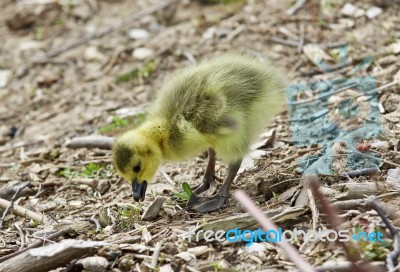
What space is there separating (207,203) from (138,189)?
0.41 metres

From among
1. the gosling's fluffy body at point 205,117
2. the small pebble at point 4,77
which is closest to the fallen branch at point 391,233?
the gosling's fluffy body at point 205,117

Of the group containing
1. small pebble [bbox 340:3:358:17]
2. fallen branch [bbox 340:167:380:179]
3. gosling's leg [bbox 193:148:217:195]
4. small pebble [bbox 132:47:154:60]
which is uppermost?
small pebble [bbox 340:3:358:17]

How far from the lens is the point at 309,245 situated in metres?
3.12

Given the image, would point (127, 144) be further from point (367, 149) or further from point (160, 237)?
point (367, 149)

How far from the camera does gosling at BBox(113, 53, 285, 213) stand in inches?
147

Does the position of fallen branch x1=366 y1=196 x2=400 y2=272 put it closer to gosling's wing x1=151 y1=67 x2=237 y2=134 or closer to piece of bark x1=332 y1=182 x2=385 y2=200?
piece of bark x1=332 y1=182 x2=385 y2=200

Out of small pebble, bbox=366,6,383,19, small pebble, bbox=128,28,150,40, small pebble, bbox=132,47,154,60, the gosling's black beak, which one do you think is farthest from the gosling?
small pebble, bbox=128,28,150,40

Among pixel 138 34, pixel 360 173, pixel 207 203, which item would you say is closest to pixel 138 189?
pixel 207 203

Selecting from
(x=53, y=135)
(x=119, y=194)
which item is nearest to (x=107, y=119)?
(x=53, y=135)

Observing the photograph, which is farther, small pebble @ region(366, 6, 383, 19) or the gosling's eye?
small pebble @ region(366, 6, 383, 19)

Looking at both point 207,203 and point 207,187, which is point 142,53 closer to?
point 207,187

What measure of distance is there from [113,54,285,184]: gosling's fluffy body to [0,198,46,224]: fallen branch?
0.63 metres

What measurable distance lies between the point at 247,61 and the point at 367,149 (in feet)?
2.86

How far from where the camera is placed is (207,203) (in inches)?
151
